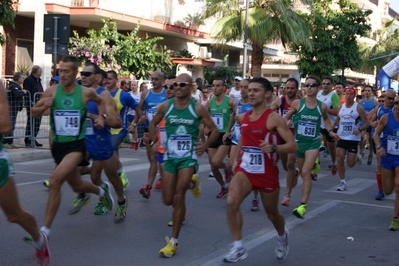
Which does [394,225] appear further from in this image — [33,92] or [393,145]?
[33,92]

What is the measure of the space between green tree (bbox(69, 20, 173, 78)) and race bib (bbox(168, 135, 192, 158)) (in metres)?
19.1

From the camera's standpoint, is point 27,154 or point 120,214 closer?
point 120,214

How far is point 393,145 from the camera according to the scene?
879 cm

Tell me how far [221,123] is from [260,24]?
1800cm

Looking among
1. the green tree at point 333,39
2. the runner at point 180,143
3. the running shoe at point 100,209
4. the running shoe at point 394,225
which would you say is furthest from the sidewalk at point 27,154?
the green tree at point 333,39

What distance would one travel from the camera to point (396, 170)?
28.6 feet

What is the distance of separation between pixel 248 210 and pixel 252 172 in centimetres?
322

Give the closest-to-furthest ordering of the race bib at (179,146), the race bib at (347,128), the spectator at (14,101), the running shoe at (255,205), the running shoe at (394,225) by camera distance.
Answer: the race bib at (179,146), the running shoe at (394,225), the running shoe at (255,205), the race bib at (347,128), the spectator at (14,101)

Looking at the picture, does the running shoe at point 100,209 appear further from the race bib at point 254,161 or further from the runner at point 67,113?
the race bib at point 254,161

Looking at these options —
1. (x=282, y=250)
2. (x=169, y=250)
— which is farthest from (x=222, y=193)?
(x=169, y=250)

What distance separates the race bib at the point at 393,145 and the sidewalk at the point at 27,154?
8.34 m

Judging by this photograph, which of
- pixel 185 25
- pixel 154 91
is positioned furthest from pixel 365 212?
pixel 185 25

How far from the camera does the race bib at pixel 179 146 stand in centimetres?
691

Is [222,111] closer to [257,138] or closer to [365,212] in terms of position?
[365,212]
